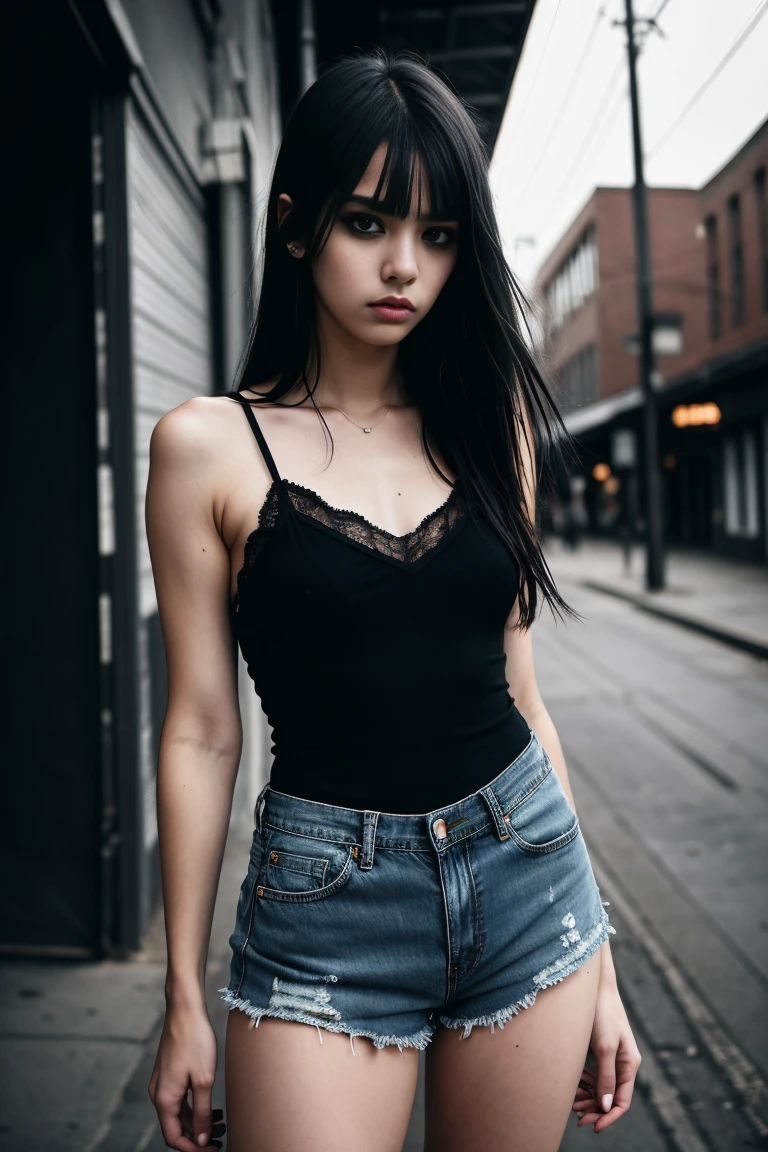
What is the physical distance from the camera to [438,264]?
4.85ft

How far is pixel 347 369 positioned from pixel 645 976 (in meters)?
2.81

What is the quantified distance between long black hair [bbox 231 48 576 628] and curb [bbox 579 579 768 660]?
9981mm

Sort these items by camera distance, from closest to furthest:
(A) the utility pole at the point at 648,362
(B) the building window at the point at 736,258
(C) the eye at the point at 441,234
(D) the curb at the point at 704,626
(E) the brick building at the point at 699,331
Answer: (C) the eye at the point at 441,234
(D) the curb at the point at 704,626
(B) the building window at the point at 736,258
(E) the brick building at the point at 699,331
(A) the utility pole at the point at 648,362

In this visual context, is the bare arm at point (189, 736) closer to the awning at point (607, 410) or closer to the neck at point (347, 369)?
the neck at point (347, 369)

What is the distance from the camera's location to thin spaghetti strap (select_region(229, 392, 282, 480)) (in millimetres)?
1380

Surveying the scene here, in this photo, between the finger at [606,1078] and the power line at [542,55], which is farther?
the power line at [542,55]

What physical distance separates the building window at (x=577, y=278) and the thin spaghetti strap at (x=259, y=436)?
26969 mm

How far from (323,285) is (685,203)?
19.1 meters

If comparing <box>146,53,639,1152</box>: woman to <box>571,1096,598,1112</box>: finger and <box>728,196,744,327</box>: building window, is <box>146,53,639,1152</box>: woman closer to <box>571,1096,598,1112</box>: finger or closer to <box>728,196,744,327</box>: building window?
<box>571,1096,598,1112</box>: finger

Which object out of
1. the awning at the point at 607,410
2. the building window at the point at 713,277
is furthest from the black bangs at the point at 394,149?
the awning at the point at 607,410

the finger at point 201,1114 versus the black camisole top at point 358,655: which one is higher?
the black camisole top at point 358,655

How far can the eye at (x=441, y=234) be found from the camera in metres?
1.46

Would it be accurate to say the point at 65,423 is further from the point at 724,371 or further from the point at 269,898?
the point at 724,371

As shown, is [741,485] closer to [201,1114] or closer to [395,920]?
[395,920]
